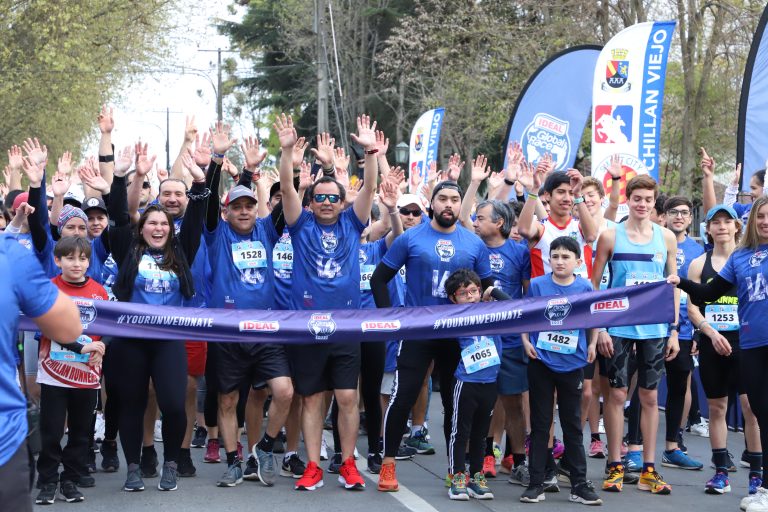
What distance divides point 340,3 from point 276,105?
503cm

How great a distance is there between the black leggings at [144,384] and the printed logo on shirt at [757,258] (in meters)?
4.03

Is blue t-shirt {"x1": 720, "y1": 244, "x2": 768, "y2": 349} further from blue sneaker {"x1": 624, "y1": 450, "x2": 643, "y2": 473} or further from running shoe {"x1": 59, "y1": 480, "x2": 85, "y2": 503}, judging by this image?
Result: running shoe {"x1": 59, "y1": 480, "x2": 85, "y2": 503}

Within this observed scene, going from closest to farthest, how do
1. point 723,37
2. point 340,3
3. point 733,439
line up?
point 733,439 < point 723,37 < point 340,3

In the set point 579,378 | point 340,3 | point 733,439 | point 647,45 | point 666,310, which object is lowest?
point 733,439

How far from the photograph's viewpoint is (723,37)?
26844 millimetres

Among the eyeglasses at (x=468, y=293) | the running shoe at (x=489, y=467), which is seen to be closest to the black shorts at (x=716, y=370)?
the running shoe at (x=489, y=467)

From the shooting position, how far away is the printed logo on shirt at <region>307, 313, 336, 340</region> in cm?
783

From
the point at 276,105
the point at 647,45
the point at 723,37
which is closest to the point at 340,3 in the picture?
the point at 276,105

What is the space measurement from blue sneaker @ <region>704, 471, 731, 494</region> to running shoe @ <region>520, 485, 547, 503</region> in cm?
138

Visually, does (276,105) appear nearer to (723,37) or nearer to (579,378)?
(723,37)

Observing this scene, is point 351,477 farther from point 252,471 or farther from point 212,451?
point 212,451

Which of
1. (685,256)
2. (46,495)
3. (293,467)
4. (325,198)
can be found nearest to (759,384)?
(685,256)

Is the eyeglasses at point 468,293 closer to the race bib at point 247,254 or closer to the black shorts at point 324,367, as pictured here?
the black shorts at point 324,367

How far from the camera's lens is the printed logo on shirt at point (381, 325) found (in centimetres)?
787
